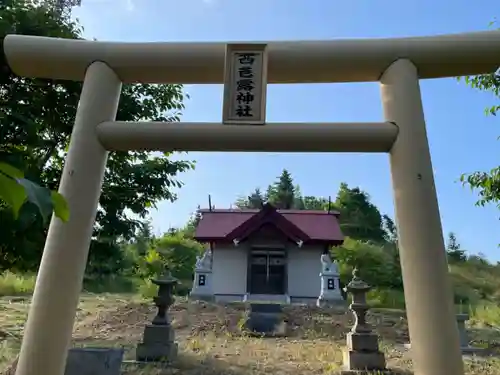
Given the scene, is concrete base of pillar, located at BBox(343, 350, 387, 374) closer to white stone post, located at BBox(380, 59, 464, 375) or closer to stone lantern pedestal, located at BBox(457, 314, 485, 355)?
stone lantern pedestal, located at BBox(457, 314, 485, 355)

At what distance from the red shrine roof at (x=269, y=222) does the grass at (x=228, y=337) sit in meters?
2.52

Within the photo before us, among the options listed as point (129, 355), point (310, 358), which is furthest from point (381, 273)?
point (129, 355)

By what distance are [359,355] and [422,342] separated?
3.01 meters

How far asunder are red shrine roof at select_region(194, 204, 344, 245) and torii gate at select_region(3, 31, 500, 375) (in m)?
9.36

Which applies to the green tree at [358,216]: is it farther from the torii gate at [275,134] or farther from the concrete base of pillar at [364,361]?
the torii gate at [275,134]

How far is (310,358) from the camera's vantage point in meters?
6.21

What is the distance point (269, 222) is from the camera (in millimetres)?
12961

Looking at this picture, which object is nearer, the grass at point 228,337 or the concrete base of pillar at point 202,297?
the grass at point 228,337

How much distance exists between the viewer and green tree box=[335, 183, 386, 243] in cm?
2509

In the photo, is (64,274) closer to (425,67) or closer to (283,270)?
(425,67)

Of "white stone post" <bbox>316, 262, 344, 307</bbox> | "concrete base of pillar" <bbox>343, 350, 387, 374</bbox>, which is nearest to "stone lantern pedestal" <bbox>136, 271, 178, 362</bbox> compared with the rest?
"concrete base of pillar" <bbox>343, 350, 387, 374</bbox>

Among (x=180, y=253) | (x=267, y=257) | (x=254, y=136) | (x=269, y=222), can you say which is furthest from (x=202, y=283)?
(x=254, y=136)

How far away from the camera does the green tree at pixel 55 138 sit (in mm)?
4789

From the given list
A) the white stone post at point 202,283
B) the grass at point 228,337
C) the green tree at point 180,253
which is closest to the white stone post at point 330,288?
the grass at point 228,337
